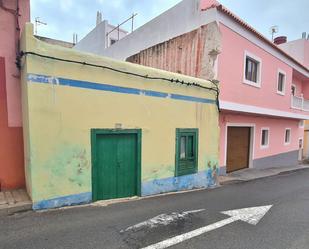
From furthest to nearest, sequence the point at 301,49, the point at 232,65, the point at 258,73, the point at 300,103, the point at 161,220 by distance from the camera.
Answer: the point at 301,49, the point at 300,103, the point at 258,73, the point at 232,65, the point at 161,220

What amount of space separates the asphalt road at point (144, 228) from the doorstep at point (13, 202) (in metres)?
0.15

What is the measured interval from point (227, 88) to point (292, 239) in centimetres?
617

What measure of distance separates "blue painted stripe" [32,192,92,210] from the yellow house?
0.07ft

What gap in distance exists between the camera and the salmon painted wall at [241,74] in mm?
8641

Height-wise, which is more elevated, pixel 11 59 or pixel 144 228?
pixel 11 59

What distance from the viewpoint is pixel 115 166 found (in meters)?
5.66

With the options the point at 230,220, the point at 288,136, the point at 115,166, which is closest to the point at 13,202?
the point at 115,166

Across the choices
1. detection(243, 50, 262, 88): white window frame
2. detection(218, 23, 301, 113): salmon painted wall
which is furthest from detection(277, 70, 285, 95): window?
detection(243, 50, 262, 88): white window frame

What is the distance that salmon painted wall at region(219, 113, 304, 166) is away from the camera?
10.2 metres

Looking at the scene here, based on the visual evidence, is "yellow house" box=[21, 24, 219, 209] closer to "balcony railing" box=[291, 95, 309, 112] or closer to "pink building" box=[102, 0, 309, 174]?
"pink building" box=[102, 0, 309, 174]

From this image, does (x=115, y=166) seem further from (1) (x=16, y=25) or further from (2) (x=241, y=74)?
(2) (x=241, y=74)

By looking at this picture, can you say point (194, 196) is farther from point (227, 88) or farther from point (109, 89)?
point (227, 88)

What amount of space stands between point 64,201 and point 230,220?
12.3 ft

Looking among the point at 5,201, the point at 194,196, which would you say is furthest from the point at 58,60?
the point at 194,196
